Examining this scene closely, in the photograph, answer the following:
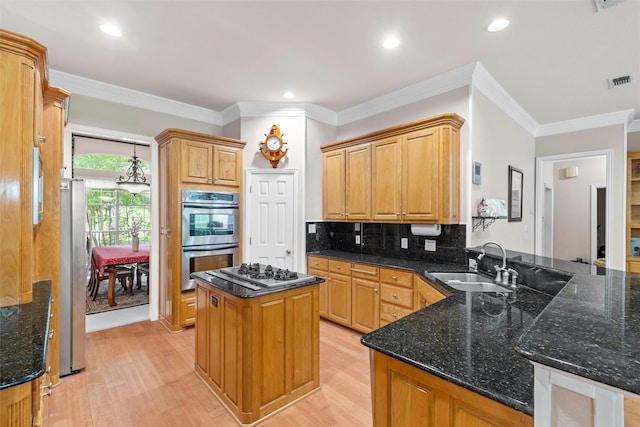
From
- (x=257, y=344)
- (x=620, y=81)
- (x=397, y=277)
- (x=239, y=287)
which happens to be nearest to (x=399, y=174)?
(x=397, y=277)

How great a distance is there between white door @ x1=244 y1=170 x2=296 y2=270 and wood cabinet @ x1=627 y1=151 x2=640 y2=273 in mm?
4771

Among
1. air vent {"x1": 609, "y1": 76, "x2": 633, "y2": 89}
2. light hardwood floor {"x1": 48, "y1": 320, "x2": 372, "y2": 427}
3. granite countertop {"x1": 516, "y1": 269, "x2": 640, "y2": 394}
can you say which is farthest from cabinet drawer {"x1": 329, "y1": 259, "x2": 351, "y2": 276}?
air vent {"x1": 609, "y1": 76, "x2": 633, "y2": 89}

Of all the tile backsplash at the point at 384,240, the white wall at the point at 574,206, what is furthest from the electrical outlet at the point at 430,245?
the white wall at the point at 574,206

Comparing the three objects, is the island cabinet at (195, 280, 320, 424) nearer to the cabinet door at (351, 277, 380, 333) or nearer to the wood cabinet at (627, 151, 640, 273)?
the cabinet door at (351, 277, 380, 333)

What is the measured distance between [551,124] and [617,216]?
5.21ft

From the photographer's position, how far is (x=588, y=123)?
432 centimetres

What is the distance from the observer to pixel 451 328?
1413 mm

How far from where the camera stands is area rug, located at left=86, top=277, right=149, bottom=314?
439cm

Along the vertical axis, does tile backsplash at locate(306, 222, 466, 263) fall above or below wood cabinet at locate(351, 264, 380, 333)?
above

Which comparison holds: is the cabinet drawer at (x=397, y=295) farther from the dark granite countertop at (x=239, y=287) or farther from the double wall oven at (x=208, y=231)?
the double wall oven at (x=208, y=231)

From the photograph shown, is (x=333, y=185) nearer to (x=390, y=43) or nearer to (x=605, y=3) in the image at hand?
(x=390, y=43)

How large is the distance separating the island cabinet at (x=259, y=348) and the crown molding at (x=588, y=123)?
15.4ft

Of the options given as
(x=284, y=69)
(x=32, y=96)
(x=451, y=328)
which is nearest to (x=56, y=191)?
(x=32, y=96)

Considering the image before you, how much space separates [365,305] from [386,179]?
4.82 ft
